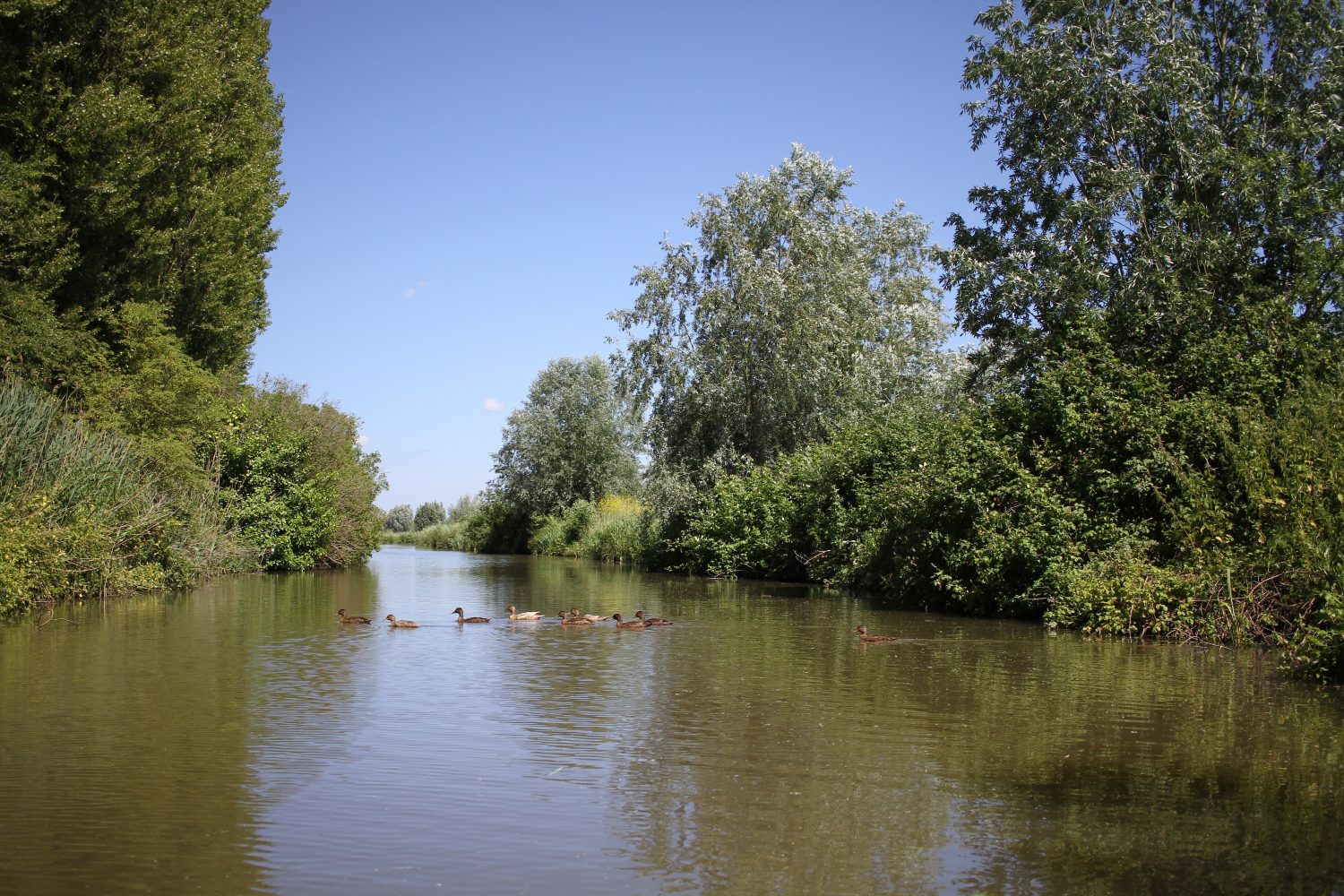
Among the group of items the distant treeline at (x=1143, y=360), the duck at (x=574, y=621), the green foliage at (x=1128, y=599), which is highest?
the distant treeline at (x=1143, y=360)

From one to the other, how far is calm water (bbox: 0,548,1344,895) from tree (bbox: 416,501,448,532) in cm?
10412

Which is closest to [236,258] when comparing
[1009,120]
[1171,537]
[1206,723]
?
[1009,120]

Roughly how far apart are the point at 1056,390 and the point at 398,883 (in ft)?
60.5

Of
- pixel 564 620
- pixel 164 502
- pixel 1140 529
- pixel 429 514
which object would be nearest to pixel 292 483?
pixel 164 502

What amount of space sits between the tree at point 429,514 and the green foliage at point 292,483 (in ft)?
235

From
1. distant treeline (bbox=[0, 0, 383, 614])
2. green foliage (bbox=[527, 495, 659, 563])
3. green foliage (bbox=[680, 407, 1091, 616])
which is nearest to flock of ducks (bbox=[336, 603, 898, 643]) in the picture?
green foliage (bbox=[680, 407, 1091, 616])

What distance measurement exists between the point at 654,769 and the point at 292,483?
33.7 m

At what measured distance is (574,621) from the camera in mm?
20562

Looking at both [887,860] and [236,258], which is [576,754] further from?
[236,258]

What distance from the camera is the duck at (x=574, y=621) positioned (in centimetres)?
2041

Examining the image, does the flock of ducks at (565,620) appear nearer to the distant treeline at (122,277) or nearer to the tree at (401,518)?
the distant treeline at (122,277)

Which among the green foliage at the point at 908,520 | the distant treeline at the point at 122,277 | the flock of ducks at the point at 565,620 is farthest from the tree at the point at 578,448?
the flock of ducks at the point at 565,620

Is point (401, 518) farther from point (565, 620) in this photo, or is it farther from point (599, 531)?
point (565, 620)

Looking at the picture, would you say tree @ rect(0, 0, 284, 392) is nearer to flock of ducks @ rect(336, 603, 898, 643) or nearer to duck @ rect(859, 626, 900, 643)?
flock of ducks @ rect(336, 603, 898, 643)
